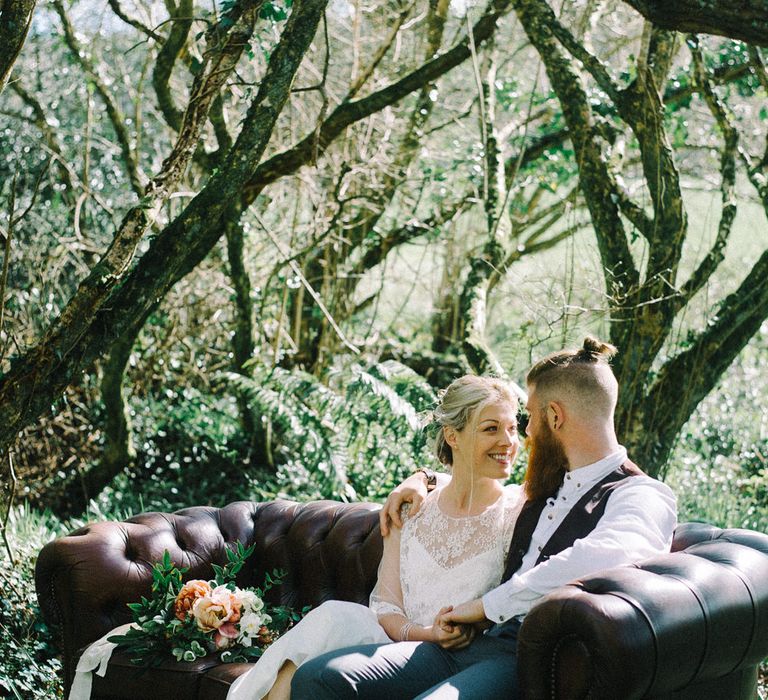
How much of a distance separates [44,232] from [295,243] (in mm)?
2054

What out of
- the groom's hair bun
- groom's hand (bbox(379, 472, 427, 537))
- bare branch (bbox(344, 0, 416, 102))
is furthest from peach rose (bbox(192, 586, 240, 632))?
bare branch (bbox(344, 0, 416, 102))

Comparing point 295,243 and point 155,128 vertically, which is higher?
point 155,128

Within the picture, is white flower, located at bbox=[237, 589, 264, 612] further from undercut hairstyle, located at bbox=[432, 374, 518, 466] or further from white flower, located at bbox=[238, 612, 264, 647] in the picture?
undercut hairstyle, located at bbox=[432, 374, 518, 466]

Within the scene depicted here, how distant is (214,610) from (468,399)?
3.80ft

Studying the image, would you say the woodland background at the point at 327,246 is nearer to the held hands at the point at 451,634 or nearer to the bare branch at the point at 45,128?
the bare branch at the point at 45,128

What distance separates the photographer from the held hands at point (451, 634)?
3.08 m

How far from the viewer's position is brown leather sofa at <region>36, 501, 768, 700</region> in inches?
97.2

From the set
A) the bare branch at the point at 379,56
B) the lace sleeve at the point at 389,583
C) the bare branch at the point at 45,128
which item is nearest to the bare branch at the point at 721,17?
the lace sleeve at the point at 389,583

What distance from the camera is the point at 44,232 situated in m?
7.70

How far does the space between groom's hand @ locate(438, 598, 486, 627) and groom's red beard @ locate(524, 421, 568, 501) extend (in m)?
0.42

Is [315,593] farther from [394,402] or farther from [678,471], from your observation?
[678,471]

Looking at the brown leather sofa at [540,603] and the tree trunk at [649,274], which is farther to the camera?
the tree trunk at [649,274]

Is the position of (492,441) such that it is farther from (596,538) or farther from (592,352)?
(596,538)

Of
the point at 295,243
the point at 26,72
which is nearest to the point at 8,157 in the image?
the point at 26,72
